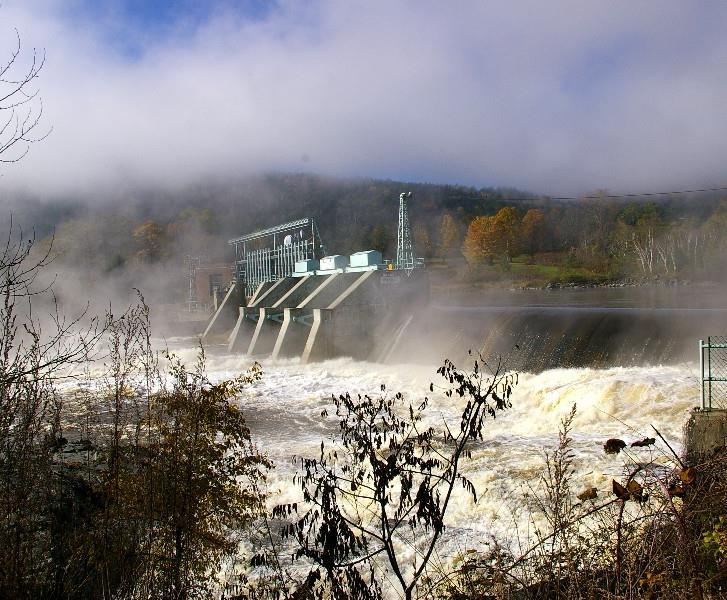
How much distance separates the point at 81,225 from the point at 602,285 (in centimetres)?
7564

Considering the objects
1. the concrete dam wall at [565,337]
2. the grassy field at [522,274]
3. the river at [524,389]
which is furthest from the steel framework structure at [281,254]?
the grassy field at [522,274]

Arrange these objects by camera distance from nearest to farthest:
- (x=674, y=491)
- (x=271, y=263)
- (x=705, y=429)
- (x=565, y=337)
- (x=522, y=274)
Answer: (x=674, y=491)
(x=705, y=429)
(x=565, y=337)
(x=271, y=263)
(x=522, y=274)

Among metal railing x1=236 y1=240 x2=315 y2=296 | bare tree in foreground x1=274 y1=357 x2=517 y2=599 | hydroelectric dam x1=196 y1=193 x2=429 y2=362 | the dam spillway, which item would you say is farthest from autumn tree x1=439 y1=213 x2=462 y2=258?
bare tree in foreground x1=274 y1=357 x2=517 y2=599

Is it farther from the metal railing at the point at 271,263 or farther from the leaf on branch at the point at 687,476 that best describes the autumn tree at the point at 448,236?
the leaf on branch at the point at 687,476

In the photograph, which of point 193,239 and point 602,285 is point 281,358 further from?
point 193,239

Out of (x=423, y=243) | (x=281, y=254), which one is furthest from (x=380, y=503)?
(x=423, y=243)

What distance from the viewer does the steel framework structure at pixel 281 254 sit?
37.2 meters

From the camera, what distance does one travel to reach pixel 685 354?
53.6 feet

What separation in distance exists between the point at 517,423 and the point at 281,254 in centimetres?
2826

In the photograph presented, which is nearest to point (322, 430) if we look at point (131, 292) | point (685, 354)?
point (685, 354)

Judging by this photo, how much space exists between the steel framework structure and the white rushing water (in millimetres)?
16793

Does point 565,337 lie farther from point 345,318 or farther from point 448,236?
point 448,236

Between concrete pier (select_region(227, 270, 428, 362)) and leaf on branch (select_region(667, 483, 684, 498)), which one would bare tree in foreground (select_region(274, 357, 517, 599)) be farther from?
concrete pier (select_region(227, 270, 428, 362))

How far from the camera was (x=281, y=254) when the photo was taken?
39562mm
